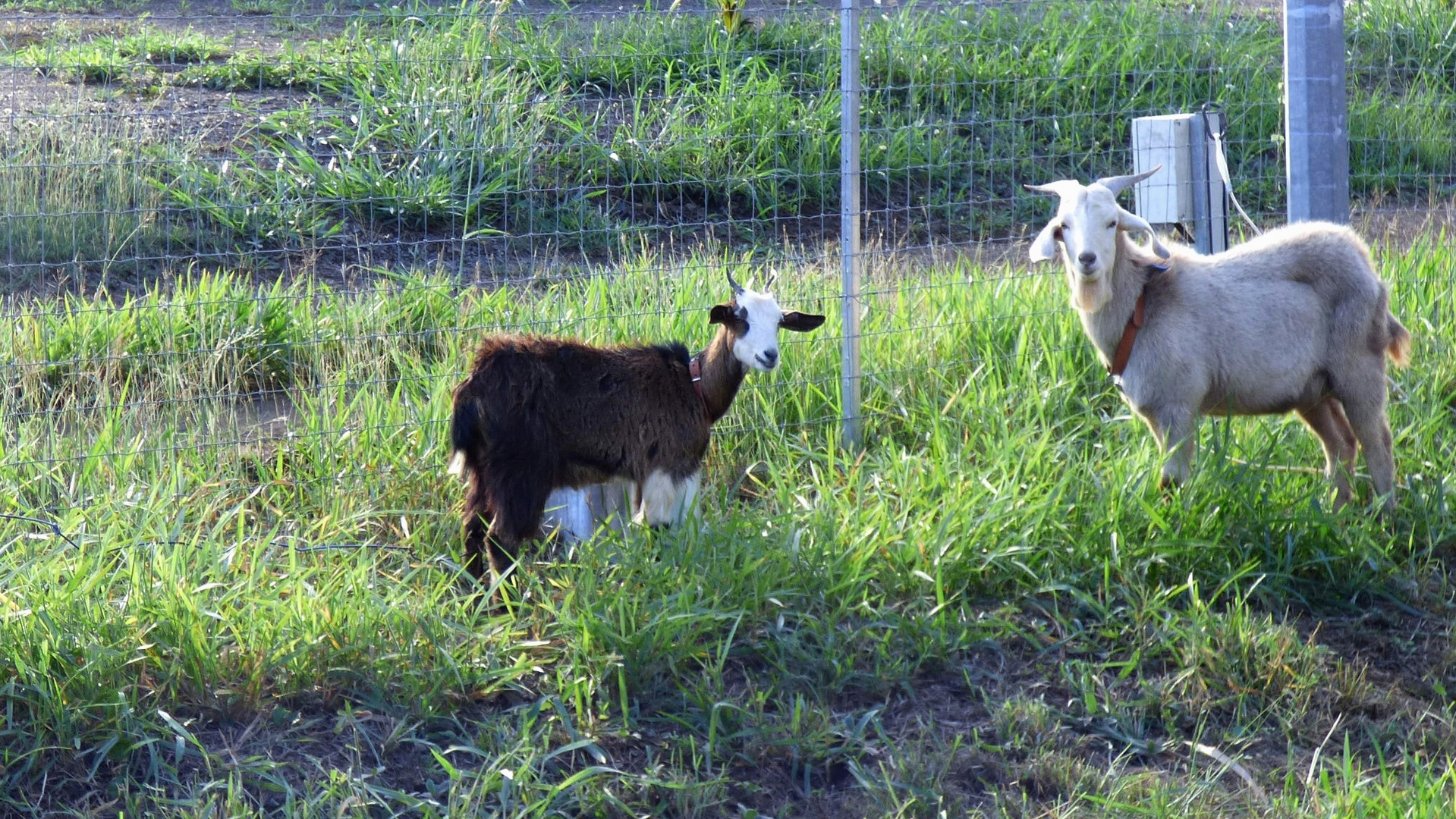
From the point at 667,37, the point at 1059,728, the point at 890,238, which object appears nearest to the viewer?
the point at 1059,728

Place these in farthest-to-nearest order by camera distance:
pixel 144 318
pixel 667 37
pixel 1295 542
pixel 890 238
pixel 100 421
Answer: pixel 667 37, pixel 890 238, pixel 144 318, pixel 100 421, pixel 1295 542

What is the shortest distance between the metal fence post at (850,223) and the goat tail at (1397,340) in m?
2.01

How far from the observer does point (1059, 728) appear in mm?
4113

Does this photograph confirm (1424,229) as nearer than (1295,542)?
No

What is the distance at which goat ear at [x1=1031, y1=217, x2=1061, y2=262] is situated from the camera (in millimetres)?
4648

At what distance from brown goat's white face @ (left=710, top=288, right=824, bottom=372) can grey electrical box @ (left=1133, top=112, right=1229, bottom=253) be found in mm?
2371

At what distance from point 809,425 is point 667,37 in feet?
16.7

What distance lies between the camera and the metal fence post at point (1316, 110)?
5.82m

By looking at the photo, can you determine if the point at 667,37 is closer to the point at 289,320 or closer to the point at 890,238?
the point at 890,238

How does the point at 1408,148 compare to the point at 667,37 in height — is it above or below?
below

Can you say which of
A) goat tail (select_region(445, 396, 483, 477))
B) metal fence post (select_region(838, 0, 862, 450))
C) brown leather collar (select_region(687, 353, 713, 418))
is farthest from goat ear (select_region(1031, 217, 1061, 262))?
goat tail (select_region(445, 396, 483, 477))

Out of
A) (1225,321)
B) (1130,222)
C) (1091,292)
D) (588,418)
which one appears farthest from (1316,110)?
(588,418)

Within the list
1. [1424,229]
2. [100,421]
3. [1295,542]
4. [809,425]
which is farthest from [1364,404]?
[100,421]

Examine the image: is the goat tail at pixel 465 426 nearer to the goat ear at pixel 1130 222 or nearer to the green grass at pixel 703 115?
the goat ear at pixel 1130 222
